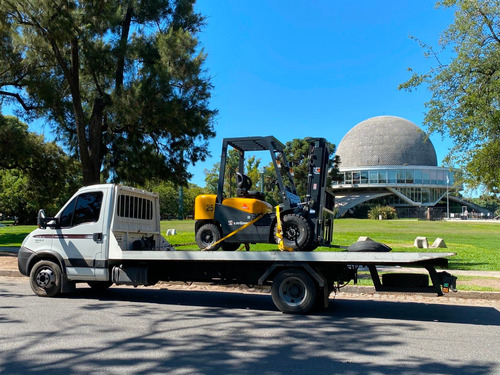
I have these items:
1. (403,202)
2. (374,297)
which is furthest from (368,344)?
(403,202)

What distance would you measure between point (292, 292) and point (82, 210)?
457 cm

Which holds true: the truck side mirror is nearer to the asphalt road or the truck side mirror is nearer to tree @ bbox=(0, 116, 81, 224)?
the asphalt road

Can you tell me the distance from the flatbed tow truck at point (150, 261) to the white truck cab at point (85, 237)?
20 millimetres

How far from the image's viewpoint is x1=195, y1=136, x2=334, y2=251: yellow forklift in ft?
28.1

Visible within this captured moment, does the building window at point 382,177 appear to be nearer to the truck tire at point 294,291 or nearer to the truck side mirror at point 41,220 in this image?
the truck tire at point 294,291

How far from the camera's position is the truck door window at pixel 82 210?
885 cm

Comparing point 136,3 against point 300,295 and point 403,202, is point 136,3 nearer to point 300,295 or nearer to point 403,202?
point 300,295

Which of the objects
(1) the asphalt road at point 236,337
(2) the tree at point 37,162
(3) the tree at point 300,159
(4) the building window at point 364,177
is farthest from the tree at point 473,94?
(4) the building window at point 364,177

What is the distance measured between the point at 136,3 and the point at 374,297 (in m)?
11.9

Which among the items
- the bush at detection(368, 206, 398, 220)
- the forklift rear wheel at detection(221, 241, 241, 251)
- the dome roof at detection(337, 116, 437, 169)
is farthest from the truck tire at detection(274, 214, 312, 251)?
the dome roof at detection(337, 116, 437, 169)

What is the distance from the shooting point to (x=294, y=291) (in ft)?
25.4

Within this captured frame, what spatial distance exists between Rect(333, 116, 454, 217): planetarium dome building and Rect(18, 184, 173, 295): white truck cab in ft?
238

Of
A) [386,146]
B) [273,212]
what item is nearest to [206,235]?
[273,212]

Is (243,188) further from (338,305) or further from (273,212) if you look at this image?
(338,305)
